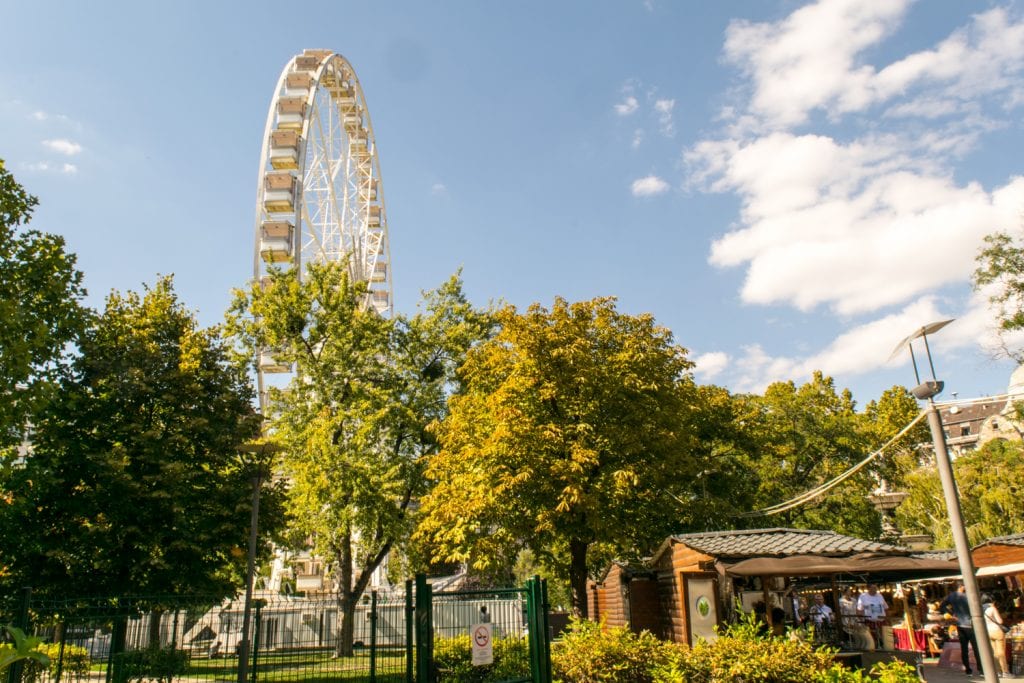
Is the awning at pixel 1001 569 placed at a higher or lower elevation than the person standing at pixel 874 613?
higher

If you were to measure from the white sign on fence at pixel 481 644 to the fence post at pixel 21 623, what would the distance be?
5.90 m

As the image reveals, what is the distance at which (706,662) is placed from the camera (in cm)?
1216

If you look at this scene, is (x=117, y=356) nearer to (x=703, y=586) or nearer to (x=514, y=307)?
(x=514, y=307)

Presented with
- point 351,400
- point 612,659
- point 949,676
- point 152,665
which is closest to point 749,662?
point 612,659

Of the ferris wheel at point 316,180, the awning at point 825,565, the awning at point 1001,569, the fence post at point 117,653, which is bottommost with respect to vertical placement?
the fence post at point 117,653

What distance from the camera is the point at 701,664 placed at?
479 inches

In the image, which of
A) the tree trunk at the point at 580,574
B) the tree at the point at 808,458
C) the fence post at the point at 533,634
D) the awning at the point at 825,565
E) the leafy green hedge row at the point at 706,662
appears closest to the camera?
the leafy green hedge row at the point at 706,662

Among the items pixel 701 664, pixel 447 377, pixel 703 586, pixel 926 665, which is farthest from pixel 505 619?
pixel 447 377

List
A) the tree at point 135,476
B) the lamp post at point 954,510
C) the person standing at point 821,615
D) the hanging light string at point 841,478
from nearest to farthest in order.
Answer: the lamp post at point 954,510 < the hanging light string at point 841,478 < the person standing at point 821,615 < the tree at point 135,476

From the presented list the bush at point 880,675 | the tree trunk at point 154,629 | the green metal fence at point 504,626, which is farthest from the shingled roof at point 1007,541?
the tree trunk at point 154,629

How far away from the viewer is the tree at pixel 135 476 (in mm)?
20547

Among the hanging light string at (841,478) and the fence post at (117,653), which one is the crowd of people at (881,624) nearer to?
the hanging light string at (841,478)

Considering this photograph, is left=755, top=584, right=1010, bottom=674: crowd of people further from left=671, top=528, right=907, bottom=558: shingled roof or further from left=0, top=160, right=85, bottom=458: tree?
left=0, top=160, right=85, bottom=458: tree

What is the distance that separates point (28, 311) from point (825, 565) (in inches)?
884
